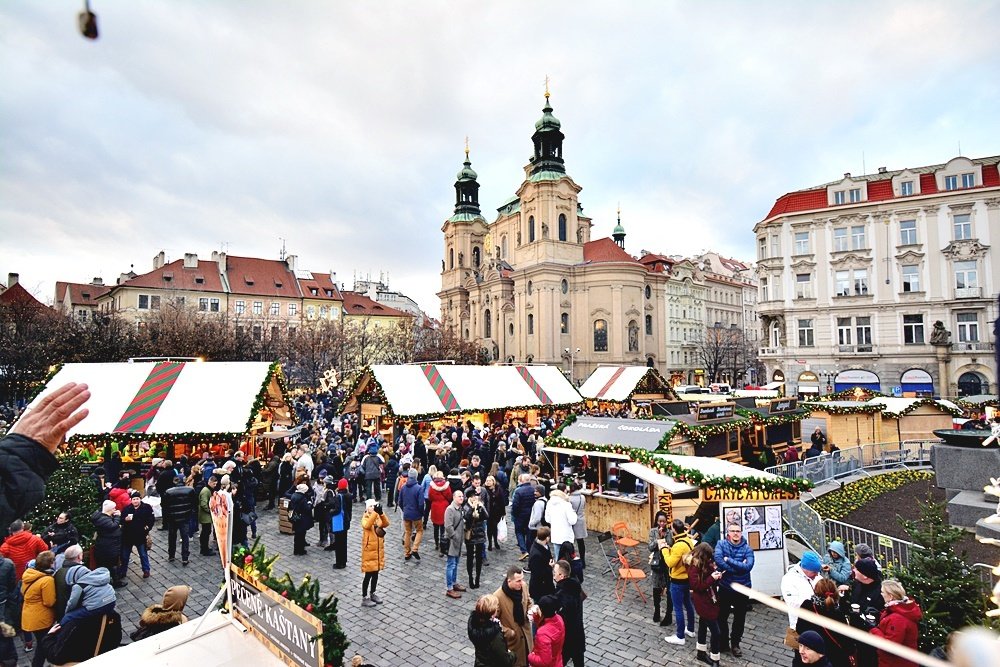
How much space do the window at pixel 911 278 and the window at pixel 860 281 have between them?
7.11ft

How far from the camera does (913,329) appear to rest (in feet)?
115

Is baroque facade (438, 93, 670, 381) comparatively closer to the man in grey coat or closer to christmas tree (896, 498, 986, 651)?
the man in grey coat

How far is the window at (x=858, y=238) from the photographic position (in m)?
36.3

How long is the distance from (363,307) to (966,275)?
5706cm

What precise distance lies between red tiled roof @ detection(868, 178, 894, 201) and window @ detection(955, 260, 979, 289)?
6.15m

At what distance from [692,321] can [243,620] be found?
230 ft

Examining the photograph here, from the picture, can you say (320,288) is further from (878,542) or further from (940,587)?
(940,587)

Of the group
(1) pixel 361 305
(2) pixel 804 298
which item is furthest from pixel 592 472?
(1) pixel 361 305

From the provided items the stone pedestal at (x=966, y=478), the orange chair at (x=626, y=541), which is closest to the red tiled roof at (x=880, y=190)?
the stone pedestal at (x=966, y=478)

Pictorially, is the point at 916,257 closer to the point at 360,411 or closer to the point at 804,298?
the point at 804,298

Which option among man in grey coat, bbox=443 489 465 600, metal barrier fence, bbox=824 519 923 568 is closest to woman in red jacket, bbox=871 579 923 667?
metal barrier fence, bbox=824 519 923 568

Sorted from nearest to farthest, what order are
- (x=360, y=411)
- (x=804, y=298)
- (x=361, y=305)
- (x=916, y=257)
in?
(x=360, y=411)
(x=916, y=257)
(x=804, y=298)
(x=361, y=305)

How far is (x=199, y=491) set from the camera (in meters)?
10.4

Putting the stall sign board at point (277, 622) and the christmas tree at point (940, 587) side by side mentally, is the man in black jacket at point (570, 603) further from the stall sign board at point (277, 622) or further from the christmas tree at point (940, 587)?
the christmas tree at point (940, 587)
